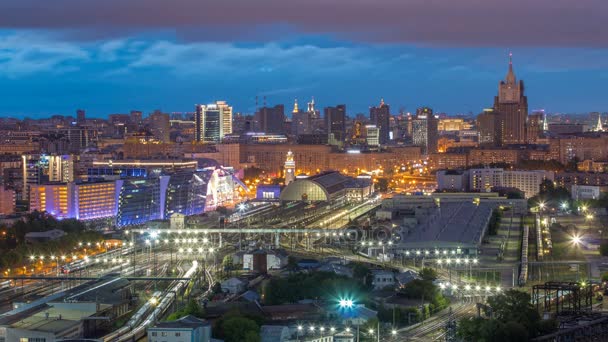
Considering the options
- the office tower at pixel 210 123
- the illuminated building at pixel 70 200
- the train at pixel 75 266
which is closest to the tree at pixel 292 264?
the train at pixel 75 266

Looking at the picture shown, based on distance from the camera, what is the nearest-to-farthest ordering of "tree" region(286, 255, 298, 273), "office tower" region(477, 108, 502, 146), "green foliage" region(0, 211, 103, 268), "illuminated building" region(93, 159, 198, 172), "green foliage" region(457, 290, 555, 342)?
"green foliage" region(457, 290, 555, 342) → "tree" region(286, 255, 298, 273) → "green foliage" region(0, 211, 103, 268) → "illuminated building" region(93, 159, 198, 172) → "office tower" region(477, 108, 502, 146)

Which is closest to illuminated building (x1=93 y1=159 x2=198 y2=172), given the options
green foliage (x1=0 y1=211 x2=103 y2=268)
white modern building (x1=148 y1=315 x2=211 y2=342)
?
green foliage (x1=0 y1=211 x2=103 y2=268)

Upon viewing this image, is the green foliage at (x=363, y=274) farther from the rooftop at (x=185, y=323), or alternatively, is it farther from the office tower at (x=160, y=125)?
the office tower at (x=160, y=125)

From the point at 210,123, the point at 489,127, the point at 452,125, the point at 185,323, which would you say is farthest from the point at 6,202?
the point at 452,125

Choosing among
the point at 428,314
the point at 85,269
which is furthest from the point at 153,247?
the point at 428,314

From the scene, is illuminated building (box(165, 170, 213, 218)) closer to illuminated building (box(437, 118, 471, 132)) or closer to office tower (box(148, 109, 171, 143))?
office tower (box(148, 109, 171, 143))

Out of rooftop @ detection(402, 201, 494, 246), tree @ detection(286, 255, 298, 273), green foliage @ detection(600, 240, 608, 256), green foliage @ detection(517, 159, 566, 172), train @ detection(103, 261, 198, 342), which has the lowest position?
train @ detection(103, 261, 198, 342)

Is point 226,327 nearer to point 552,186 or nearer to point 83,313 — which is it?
point 83,313
